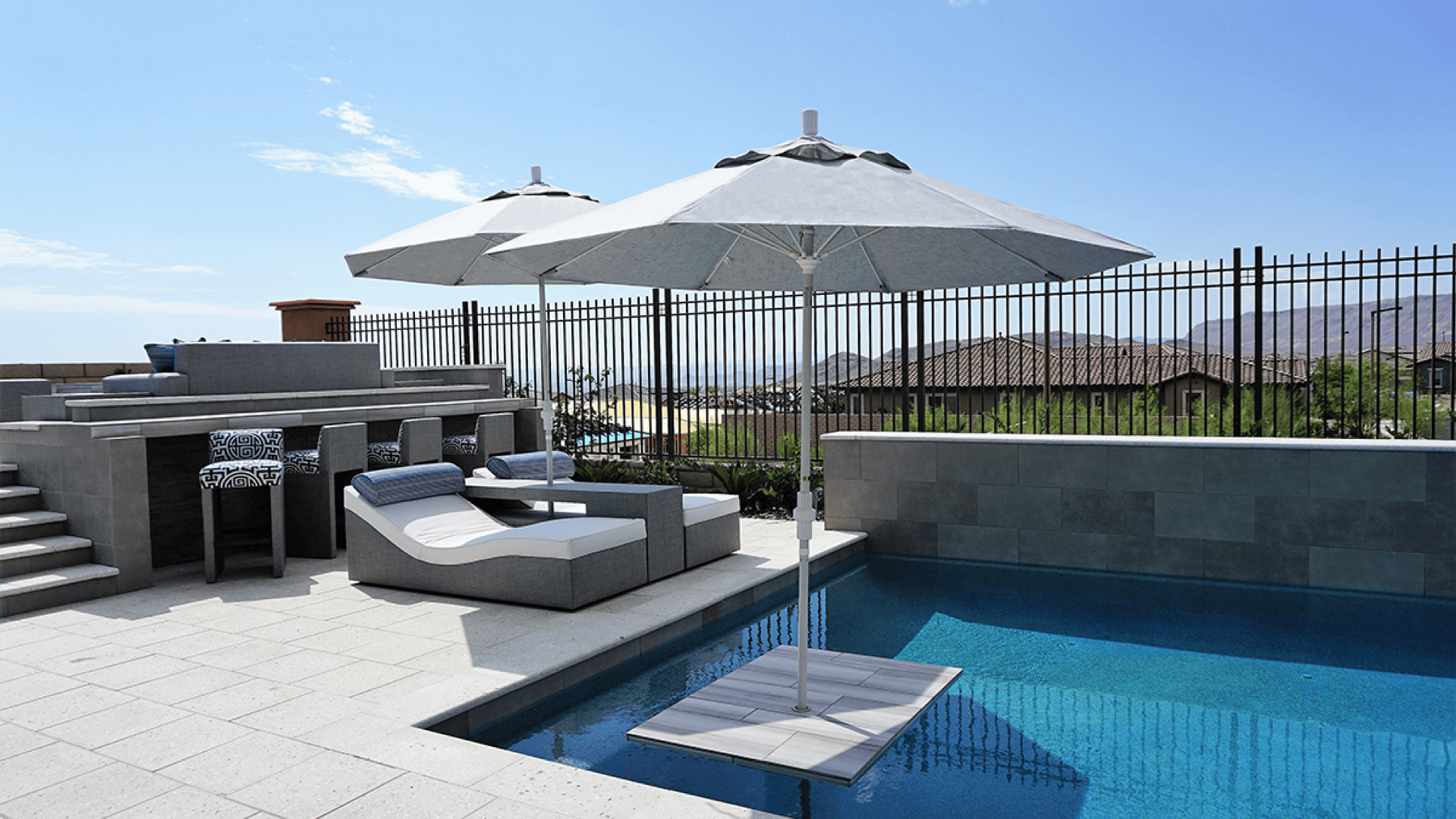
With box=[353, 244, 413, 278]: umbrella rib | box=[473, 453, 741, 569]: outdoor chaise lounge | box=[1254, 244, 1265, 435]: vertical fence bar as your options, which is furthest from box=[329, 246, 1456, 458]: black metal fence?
box=[353, 244, 413, 278]: umbrella rib

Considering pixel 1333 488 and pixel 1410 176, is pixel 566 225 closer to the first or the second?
pixel 1333 488

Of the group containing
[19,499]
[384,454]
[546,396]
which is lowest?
[19,499]

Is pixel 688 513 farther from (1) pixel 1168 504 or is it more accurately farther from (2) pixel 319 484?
(1) pixel 1168 504

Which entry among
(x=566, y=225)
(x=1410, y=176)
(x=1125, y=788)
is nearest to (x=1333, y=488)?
(x=1125, y=788)

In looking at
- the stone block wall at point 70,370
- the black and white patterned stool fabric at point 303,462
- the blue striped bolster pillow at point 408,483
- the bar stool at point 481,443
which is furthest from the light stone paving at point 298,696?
the stone block wall at point 70,370

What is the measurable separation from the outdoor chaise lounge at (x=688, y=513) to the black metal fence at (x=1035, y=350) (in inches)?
62.7

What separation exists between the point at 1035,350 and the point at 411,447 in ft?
19.9

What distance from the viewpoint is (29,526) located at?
19.2ft

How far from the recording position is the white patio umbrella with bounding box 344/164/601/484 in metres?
6.20

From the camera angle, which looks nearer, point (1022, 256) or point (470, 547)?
point (1022, 256)

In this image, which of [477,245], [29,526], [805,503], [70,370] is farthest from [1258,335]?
[70,370]

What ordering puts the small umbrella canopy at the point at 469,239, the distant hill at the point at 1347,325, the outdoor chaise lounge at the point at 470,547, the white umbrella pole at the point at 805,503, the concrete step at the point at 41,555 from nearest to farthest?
the white umbrella pole at the point at 805,503
the outdoor chaise lounge at the point at 470,547
the concrete step at the point at 41,555
the small umbrella canopy at the point at 469,239
the distant hill at the point at 1347,325

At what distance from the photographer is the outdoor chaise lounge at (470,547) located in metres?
5.02

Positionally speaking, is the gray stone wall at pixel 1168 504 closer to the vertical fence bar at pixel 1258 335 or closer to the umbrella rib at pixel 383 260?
the vertical fence bar at pixel 1258 335
